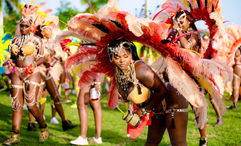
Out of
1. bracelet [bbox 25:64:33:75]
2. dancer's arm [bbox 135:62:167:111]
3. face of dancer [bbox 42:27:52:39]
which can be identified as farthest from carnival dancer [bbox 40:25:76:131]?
dancer's arm [bbox 135:62:167:111]

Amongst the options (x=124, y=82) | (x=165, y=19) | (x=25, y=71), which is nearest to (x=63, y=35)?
(x=124, y=82)

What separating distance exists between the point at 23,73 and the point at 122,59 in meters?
2.85

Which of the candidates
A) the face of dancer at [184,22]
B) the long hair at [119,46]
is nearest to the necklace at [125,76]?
the long hair at [119,46]

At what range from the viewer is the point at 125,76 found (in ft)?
9.38

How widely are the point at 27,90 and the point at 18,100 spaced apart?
0.83 feet

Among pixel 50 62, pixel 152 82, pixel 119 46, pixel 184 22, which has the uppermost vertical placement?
pixel 184 22

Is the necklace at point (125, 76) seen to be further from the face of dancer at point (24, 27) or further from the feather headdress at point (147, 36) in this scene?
the face of dancer at point (24, 27)

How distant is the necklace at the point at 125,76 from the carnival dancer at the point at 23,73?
2.62 metres

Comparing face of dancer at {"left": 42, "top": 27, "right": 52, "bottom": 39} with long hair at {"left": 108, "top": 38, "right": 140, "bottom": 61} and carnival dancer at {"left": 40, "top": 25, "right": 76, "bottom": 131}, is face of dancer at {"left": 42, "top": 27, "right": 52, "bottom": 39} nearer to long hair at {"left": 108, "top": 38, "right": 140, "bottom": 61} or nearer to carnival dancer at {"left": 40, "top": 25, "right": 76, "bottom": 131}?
carnival dancer at {"left": 40, "top": 25, "right": 76, "bottom": 131}

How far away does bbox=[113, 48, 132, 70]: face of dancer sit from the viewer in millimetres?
2803

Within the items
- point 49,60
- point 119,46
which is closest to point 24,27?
point 49,60

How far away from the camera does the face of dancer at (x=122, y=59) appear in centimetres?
280

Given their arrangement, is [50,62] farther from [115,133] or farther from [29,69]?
[115,133]

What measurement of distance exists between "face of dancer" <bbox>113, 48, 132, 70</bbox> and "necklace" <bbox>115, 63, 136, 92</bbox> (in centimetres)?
5
